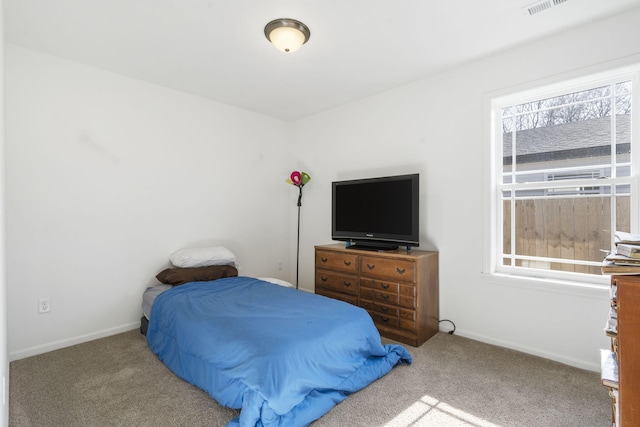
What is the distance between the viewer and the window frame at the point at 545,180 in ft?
7.34

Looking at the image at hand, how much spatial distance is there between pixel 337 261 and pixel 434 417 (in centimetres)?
175

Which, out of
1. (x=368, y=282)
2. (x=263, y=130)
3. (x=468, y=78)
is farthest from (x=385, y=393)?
(x=263, y=130)

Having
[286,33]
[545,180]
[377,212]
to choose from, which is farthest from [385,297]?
[286,33]

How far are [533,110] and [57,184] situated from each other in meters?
4.11

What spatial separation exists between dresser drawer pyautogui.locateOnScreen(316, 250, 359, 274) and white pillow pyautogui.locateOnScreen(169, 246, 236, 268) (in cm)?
98

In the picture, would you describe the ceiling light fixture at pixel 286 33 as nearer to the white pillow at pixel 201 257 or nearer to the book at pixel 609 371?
the white pillow at pixel 201 257

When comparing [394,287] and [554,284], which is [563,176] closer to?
[554,284]

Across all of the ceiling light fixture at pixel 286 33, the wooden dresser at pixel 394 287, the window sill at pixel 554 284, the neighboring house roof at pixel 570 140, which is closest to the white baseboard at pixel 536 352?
the wooden dresser at pixel 394 287

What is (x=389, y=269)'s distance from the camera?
2.94 metres

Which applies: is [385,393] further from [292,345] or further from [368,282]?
[368,282]

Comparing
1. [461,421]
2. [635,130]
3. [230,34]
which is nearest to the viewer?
[461,421]

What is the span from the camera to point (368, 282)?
311cm

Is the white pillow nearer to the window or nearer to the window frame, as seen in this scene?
the window frame

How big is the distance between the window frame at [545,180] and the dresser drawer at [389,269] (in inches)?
26.6
